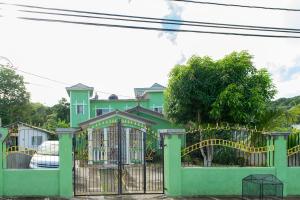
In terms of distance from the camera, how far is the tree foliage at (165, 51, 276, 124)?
59.7 feet

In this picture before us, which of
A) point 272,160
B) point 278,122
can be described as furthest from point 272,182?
point 278,122

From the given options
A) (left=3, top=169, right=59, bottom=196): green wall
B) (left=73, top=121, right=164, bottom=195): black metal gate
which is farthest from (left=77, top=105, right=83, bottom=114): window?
(left=3, top=169, right=59, bottom=196): green wall

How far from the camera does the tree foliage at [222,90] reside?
18188 millimetres

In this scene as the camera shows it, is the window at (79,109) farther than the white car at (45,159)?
Yes

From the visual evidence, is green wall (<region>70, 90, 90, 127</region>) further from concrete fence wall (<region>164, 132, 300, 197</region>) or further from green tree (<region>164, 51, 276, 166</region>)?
concrete fence wall (<region>164, 132, 300, 197</region>)

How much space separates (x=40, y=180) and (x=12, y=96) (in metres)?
29.5

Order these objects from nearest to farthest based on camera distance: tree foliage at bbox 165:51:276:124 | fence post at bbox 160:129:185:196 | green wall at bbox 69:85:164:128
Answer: fence post at bbox 160:129:185:196 → tree foliage at bbox 165:51:276:124 → green wall at bbox 69:85:164:128

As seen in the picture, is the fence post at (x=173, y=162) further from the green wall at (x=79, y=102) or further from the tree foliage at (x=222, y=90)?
the green wall at (x=79, y=102)

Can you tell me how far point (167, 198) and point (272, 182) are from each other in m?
2.89

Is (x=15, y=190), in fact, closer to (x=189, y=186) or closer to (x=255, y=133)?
(x=189, y=186)

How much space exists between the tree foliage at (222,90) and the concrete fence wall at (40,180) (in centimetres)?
950

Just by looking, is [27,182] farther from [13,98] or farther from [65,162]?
[13,98]

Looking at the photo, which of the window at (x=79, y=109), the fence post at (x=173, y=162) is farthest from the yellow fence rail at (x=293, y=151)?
the window at (x=79, y=109)

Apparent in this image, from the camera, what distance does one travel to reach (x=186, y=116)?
19.8 m
